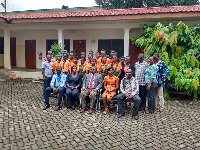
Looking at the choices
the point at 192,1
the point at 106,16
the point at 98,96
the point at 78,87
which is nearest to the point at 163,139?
the point at 98,96

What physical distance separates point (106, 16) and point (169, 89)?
4395 mm

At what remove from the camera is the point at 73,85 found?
626cm

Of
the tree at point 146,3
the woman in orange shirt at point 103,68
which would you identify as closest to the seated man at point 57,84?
the woman in orange shirt at point 103,68

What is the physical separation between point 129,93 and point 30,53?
989cm

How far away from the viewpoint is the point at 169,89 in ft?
27.2

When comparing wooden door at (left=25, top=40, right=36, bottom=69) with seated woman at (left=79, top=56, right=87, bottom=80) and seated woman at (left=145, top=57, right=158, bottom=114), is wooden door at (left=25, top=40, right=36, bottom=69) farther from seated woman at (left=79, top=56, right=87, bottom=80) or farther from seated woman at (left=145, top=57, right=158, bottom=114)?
seated woman at (left=145, top=57, right=158, bottom=114)

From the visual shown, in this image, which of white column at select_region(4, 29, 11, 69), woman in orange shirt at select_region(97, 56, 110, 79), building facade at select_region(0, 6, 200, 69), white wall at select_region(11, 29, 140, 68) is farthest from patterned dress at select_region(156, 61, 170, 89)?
A: white column at select_region(4, 29, 11, 69)

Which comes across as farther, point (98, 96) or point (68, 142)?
point (98, 96)

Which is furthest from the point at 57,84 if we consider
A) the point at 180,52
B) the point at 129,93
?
the point at 180,52

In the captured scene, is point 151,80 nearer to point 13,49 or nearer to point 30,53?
point 30,53

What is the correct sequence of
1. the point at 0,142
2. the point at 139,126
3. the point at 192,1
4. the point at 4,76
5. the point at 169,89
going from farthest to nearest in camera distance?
the point at 192,1, the point at 4,76, the point at 169,89, the point at 139,126, the point at 0,142

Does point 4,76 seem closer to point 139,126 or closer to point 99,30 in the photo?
point 99,30

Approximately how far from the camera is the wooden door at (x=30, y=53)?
1353cm

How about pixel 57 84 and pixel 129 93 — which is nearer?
pixel 129 93
